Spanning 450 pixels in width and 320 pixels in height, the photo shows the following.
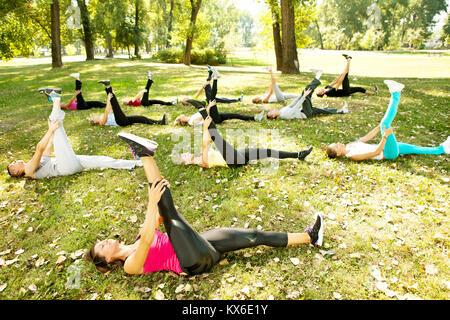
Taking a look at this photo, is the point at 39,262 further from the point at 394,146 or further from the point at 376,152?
the point at 394,146

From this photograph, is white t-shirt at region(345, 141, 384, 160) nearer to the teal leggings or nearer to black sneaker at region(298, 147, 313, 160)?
the teal leggings

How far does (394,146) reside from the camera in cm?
612

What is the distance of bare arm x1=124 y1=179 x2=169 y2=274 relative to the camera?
Result: 10.1 feet

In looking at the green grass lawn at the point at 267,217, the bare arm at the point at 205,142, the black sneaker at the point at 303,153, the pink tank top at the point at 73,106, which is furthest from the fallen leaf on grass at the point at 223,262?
the pink tank top at the point at 73,106

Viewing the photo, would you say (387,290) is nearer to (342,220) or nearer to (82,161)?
(342,220)

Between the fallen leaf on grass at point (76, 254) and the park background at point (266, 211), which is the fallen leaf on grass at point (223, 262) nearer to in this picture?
the park background at point (266, 211)

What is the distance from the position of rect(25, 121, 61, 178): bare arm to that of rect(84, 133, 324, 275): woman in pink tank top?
3397 millimetres

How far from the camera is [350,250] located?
159 inches

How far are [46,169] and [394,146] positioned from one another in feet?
28.2

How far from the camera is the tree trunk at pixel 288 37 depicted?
16750mm

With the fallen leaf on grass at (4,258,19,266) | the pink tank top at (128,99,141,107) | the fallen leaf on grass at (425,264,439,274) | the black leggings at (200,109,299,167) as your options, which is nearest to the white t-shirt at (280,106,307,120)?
the black leggings at (200,109,299,167)

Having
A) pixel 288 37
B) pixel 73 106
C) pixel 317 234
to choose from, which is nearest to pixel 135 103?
pixel 73 106

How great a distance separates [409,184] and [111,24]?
44.5m
